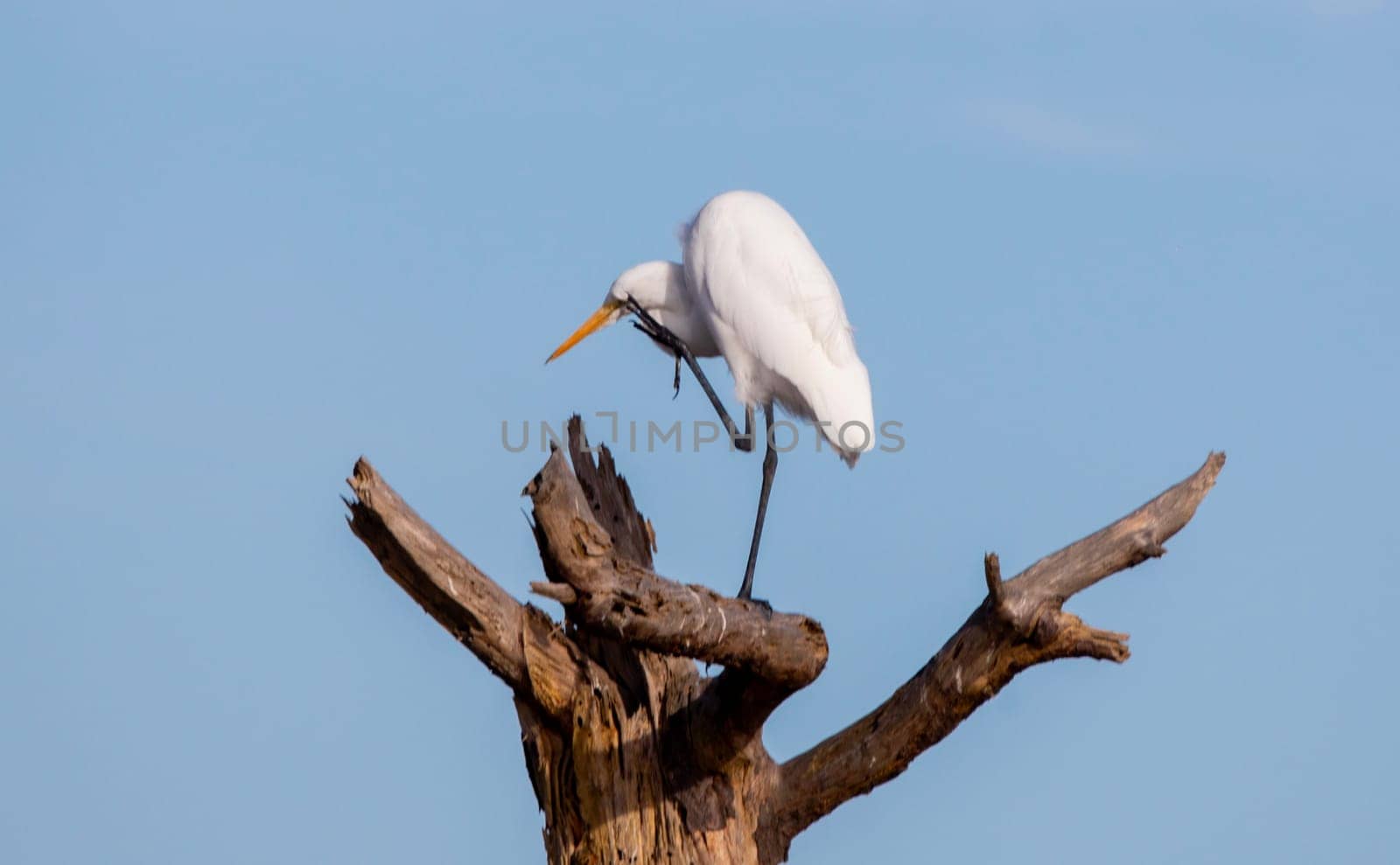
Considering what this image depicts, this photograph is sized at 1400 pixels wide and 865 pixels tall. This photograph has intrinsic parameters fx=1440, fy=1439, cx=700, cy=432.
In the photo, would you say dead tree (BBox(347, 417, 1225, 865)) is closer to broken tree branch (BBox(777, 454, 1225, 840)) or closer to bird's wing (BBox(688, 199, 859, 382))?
broken tree branch (BBox(777, 454, 1225, 840))

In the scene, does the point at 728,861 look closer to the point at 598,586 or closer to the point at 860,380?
the point at 598,586

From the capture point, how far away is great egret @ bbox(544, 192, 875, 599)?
7031 millimetres

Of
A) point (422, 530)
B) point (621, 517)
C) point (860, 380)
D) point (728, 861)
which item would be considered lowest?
point (728, 861)

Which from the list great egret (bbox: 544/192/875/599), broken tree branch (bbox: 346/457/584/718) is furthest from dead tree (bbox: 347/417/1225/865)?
great egret (bbox: 544/192/875/599)

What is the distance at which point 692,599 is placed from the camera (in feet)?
16.2

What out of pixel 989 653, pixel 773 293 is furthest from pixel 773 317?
pixel 989 653

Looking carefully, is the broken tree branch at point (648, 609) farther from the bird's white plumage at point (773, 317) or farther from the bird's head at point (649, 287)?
the bird's head at point (649, 287)

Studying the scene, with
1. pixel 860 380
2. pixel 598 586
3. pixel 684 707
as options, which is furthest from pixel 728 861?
pixel 860 380

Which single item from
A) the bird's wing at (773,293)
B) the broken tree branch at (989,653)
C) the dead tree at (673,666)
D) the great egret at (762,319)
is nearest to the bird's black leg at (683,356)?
the great egret at (762,319)

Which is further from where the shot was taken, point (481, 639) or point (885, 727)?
point (885, 727)

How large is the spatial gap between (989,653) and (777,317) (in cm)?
254

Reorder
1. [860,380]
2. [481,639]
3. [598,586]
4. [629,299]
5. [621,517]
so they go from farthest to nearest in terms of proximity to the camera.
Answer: [629,299] → [860,380] → [621,517] → [481,639] → [598,586]

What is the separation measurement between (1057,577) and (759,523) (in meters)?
2.28

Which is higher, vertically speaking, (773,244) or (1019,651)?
(773,244)
